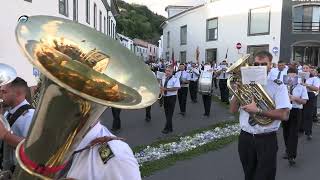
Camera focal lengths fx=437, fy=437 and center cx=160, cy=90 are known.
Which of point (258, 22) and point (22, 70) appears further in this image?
point (258, 22)

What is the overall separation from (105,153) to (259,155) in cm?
298

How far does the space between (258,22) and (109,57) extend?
1215 inches

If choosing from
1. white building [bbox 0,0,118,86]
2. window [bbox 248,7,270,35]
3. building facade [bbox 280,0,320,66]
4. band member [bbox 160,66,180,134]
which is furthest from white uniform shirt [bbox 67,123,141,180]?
window [bbox 248,7,270,35]

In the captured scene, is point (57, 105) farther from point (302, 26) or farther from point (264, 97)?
point (302, 26)

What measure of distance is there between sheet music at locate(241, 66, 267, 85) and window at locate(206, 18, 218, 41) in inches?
1267

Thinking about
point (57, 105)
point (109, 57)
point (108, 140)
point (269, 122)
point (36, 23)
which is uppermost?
point (36, 23)

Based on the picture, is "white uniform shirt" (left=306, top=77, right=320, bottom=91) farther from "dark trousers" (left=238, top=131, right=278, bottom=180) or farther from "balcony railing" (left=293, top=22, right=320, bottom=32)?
"balcony railing" (left=293, top=22, right=320, bottom=32)

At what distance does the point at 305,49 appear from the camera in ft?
102

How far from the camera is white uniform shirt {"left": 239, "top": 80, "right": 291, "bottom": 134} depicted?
15.6ft

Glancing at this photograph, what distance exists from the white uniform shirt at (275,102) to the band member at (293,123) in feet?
9.83

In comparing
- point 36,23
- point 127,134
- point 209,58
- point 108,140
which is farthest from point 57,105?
point 209,58

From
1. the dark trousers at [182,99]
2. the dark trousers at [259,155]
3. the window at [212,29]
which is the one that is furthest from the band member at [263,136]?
the window at [212,29]

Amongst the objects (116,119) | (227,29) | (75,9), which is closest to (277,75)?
(116,119)

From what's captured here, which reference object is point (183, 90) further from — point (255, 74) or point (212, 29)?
point (212, 29)
